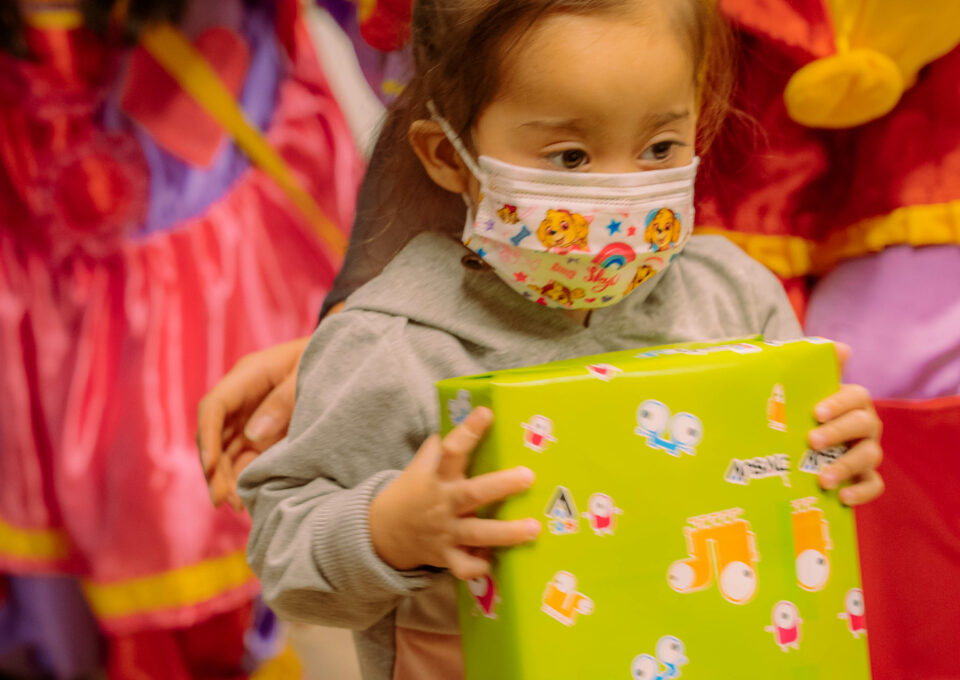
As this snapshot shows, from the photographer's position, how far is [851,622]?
572 millimetres

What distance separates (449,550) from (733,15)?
55 cm

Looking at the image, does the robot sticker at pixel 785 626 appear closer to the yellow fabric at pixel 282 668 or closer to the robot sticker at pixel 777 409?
the robot sticker at pixel 777 409

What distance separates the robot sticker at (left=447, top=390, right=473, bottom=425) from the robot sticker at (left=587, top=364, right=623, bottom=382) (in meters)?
0.07

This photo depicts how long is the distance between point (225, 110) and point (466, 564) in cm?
101

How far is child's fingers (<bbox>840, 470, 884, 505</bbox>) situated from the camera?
1.91ft

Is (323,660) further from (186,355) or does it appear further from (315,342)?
(315,342)

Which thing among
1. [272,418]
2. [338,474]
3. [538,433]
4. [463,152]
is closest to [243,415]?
[272,418]

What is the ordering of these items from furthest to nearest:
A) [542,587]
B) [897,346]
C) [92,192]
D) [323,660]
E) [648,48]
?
[323,660] < [92,192] < [897,346] < [648,48] < [542,587]

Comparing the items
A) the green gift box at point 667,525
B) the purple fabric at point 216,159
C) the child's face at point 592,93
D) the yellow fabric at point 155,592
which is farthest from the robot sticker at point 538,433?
the purple fabric at point 216,159

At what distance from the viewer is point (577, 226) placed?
0.62 meters

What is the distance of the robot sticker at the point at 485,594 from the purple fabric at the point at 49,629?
3.27ft

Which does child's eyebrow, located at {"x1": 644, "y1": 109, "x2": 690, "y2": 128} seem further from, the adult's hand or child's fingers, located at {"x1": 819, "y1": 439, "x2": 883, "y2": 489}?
the adult's hand

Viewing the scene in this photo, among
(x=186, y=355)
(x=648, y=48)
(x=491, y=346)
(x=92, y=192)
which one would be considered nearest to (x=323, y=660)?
(x=186, y=355)

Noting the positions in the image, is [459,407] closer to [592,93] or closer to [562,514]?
[562,514]
